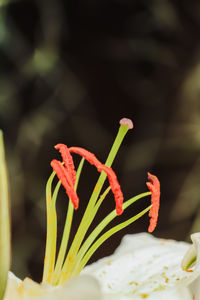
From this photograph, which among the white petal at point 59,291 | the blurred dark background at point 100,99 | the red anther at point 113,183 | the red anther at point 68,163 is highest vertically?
the blurred dark background at point 100,99

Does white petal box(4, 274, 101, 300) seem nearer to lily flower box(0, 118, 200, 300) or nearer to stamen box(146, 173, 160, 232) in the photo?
lily flower box(0, 118, 200, 300)

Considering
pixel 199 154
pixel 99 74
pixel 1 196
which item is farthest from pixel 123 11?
pixel 1 196

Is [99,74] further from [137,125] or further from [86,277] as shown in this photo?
[86,277]

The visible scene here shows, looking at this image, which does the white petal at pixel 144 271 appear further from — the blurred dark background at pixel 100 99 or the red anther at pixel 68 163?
the blurred dark background at pixel 100 99

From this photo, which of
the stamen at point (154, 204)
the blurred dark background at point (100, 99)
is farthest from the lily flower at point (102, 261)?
the blurred dark background at point (100, 99)

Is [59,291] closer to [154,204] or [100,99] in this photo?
[154,204]

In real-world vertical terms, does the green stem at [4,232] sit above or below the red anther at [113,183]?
below
